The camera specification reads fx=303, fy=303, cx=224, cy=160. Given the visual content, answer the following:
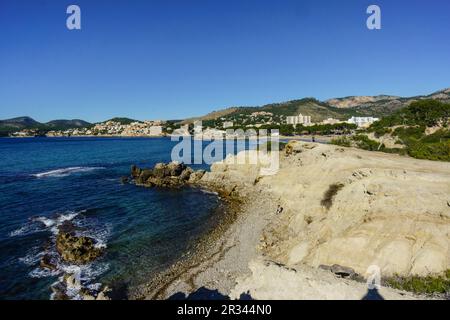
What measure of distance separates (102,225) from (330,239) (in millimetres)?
21795

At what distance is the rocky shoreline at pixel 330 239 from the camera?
12922mm

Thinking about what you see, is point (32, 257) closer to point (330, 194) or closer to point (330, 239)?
point (330, 239)

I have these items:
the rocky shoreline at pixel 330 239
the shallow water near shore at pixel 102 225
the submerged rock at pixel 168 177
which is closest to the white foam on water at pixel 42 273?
the shallow water near shore at pixel 102 225

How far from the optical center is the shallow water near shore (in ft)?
66.7

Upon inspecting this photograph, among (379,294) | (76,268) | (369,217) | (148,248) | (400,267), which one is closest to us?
(379,294)

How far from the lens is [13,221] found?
102 feet

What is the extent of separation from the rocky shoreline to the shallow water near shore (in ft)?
8.89

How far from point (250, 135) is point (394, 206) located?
13023 cm

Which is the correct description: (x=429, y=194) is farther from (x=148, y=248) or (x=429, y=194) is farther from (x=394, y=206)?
(x=148, y=248)

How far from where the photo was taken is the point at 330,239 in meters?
19.2

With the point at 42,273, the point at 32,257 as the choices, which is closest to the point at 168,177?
the point at 32,257

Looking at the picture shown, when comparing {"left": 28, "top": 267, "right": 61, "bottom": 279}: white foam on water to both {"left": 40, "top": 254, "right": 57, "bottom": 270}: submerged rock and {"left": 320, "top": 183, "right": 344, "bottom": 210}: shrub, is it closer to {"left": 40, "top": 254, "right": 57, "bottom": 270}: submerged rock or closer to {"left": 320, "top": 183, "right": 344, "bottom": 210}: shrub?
{"left": 40, "top": 254, "right": 57, "bottom": 270}: submerged rock

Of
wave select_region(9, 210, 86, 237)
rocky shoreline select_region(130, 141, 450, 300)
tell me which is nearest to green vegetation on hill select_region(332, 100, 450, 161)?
rocky shoreline select_region(130, 141, 450, 300)
